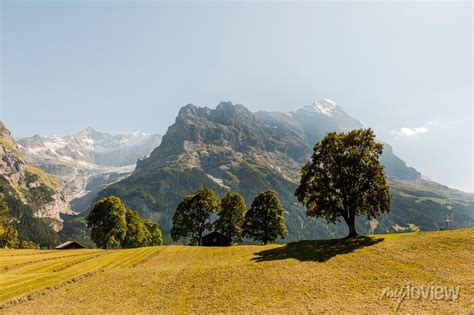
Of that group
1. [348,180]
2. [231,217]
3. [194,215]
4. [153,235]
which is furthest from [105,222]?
[348,180]

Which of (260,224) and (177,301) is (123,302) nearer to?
(177,301)

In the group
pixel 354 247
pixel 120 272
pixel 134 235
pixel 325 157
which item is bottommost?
pixel 134 235

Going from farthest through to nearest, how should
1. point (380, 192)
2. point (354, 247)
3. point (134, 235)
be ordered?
point (134, 235) < point (380, 192) < point (354, 247)

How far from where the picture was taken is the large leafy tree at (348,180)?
5950 cm

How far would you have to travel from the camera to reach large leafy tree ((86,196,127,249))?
328ft

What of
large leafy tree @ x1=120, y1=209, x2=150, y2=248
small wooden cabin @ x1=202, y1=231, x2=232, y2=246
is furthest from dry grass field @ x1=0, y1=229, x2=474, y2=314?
large leafy tree @ x1=120, y1=209, x2=150, y2=248

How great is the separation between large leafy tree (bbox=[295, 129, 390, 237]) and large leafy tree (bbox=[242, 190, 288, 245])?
91.0 ft

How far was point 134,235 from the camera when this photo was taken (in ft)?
376

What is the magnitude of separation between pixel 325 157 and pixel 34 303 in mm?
52907

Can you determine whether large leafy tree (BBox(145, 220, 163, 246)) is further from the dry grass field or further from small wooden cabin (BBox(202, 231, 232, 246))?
the dry grass field

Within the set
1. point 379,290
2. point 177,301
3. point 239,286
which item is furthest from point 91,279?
point 379,290

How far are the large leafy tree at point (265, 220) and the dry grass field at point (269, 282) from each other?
140ft

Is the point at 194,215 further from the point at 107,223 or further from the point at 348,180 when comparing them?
the point at 348,180

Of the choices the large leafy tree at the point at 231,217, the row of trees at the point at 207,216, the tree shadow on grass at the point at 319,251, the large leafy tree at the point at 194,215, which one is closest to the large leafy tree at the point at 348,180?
the tree shadow on grass at the point at 319,251
